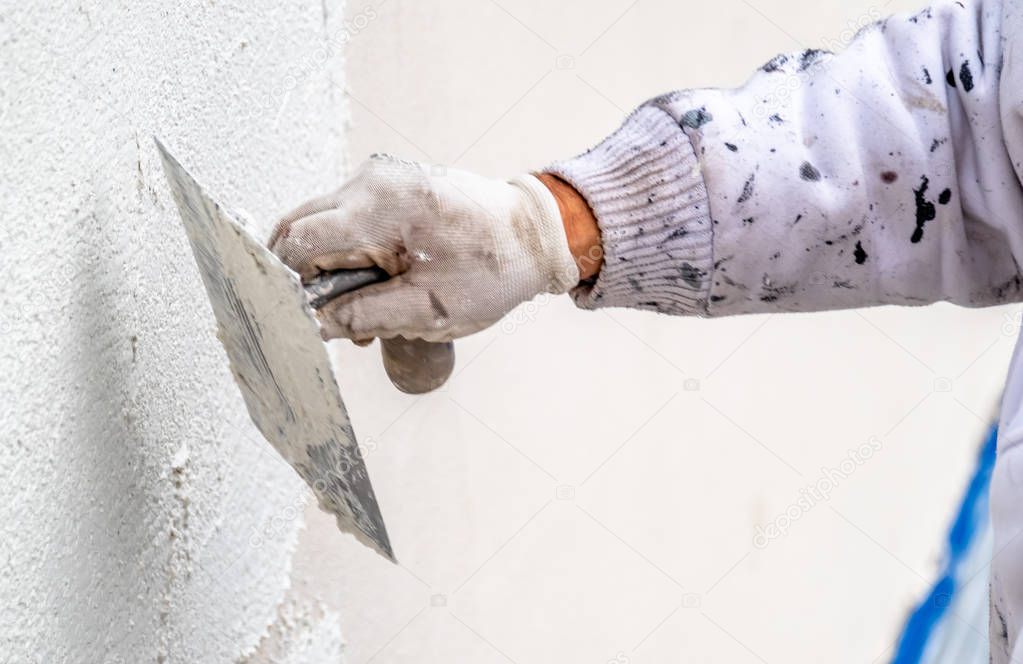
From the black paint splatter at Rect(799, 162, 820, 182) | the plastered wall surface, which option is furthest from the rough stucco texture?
the black paint splatter at Rect(799, 162, 820, 182)

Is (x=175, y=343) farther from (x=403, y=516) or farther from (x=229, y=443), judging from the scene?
(x=403, y=516)

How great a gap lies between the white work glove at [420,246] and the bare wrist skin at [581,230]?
27mm

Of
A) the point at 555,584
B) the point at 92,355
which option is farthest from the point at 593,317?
the point at 92,355

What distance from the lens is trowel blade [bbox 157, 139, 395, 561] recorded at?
738 millimetres

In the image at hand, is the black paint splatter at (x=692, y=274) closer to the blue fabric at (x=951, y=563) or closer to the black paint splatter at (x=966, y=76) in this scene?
the black paint splatter at (x=966, y=76)

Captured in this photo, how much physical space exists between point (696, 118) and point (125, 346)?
1.71 ft

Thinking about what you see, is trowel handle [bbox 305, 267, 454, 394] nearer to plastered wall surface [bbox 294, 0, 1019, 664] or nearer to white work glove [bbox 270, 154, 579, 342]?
white work glove [bbox 270, 154, 579, 342]

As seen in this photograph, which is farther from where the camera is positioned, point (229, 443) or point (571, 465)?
point (571, 465)

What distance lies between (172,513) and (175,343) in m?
0.16

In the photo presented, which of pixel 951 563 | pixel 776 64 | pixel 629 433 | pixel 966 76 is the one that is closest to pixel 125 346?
pixel 776 64

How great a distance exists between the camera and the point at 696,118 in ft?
3.19

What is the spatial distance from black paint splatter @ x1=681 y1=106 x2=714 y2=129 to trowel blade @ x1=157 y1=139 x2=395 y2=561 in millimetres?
405

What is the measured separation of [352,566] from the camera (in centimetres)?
155

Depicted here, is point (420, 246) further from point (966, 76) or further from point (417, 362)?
point (966, 76)
